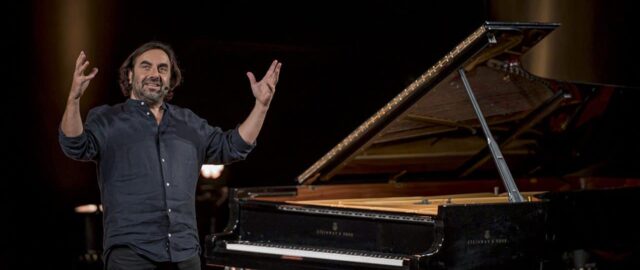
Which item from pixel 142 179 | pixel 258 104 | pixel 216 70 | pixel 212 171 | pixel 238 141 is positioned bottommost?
pixel 212 171

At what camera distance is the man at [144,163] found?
10.2 feet

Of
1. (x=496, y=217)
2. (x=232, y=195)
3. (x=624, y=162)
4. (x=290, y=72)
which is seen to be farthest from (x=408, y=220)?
(x=290, y=72)

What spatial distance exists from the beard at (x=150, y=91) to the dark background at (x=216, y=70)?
7.50ft

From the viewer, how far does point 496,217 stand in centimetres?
398

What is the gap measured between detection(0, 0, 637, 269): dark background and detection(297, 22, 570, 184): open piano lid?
4.99 ft

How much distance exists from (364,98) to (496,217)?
2.97 m

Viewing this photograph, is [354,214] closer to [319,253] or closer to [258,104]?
[319,253]

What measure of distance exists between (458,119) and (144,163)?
2.07 m

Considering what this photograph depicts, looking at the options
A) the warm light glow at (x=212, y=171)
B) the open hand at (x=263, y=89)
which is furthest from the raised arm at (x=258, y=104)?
the warm light glow at (x=212, y=171)

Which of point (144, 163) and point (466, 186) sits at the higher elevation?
point (144, 163)

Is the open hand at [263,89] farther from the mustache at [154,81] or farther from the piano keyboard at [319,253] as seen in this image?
the piano keyboard at [319,253]

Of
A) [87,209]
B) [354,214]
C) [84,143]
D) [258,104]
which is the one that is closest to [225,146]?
[258,104]

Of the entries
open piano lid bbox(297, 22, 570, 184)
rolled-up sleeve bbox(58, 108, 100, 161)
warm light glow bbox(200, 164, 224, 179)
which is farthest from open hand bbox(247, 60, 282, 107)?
warm light glow bbox(200, 164, 224, 179)

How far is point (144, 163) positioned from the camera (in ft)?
10.5
